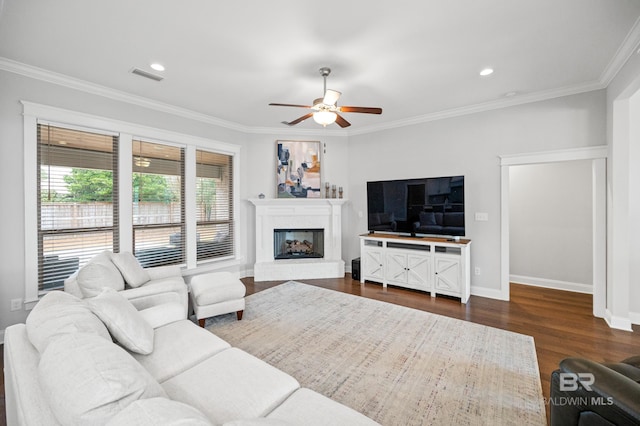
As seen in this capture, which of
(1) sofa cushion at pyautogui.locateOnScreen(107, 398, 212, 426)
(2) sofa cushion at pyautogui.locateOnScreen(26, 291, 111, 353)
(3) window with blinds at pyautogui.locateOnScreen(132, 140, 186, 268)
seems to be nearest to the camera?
(1) sofa cushion at pyautogui.locateOnScreen(107, 398, 212, 426)

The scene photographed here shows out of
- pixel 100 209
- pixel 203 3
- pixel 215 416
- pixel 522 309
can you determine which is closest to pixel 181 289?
pixel 100 209

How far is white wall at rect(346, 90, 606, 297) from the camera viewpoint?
3623 mm

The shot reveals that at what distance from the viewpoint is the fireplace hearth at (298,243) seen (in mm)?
5605

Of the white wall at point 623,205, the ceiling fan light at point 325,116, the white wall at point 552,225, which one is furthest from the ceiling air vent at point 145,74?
the white wall at point 552,225

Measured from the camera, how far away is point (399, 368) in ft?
7.87

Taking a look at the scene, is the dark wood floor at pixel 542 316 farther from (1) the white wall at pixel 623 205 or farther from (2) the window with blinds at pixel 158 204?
(2) the window with blinds at pixel 158 204

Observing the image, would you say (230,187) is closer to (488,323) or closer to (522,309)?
(488,323)

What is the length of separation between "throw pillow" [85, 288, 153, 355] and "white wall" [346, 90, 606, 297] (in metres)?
4.42

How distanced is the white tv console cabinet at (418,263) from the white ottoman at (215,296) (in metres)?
2.43

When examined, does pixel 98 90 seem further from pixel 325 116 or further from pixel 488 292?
pixel 488 292

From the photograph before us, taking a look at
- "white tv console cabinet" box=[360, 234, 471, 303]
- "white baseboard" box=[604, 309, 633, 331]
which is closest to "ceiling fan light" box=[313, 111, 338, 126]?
"white tv console cabinet" box=[360, 234, 471, 303]

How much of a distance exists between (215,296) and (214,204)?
2.30 metres

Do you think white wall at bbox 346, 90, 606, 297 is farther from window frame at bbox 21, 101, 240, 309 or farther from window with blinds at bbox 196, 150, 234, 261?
window frame at bbox 21, 101, 240, 309

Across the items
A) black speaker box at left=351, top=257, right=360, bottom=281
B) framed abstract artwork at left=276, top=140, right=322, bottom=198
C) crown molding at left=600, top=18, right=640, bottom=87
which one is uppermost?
crown molding at left=600, top=18, right=640, bottom=87
